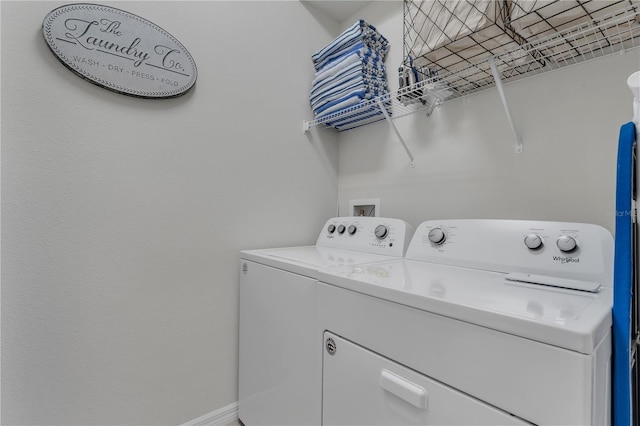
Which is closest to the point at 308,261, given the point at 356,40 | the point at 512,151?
the point at 512,151

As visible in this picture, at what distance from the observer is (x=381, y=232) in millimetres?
1344

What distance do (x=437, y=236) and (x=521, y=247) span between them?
26 centimetres

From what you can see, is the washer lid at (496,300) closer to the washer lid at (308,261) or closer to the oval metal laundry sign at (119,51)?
the washer lid at (308,261)

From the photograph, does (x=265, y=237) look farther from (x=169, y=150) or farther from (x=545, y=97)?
(x=545, y=97)

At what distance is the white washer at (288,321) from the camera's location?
0.98 metres

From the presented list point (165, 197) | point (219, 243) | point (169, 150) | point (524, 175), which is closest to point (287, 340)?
point (219, 243)

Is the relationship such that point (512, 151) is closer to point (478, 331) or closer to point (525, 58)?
point (525, 58)

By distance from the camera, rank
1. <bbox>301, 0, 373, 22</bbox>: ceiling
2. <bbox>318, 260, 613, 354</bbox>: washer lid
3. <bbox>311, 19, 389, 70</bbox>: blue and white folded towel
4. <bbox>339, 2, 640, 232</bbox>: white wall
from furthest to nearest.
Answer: <bbox>301, 0, 373, 22</bbox>: ceiling < <bbox>311, 19, 389, 70</bbox>: blue and white folded towel < <bbox>339, 2, 640, 232</bbox>: white wall < <bbox>318, 260, 613, 354</bbox>: washer lid

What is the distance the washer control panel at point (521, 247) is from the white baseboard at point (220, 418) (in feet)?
3.71

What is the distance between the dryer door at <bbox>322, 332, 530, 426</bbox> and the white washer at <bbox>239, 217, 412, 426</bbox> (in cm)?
8

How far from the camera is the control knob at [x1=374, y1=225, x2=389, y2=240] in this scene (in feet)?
4.36

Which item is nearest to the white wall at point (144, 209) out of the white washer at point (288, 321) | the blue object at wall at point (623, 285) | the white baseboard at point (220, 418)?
the white baseboard at point (220, 418)

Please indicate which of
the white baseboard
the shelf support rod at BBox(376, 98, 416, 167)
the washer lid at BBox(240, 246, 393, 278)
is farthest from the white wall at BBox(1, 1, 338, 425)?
the shelf support rod at BBox(376, 98, 416, 167)

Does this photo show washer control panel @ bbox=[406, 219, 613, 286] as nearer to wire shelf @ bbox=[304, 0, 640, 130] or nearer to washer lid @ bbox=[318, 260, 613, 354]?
washer lid @ bbox=[318, 260, 613, 354]
